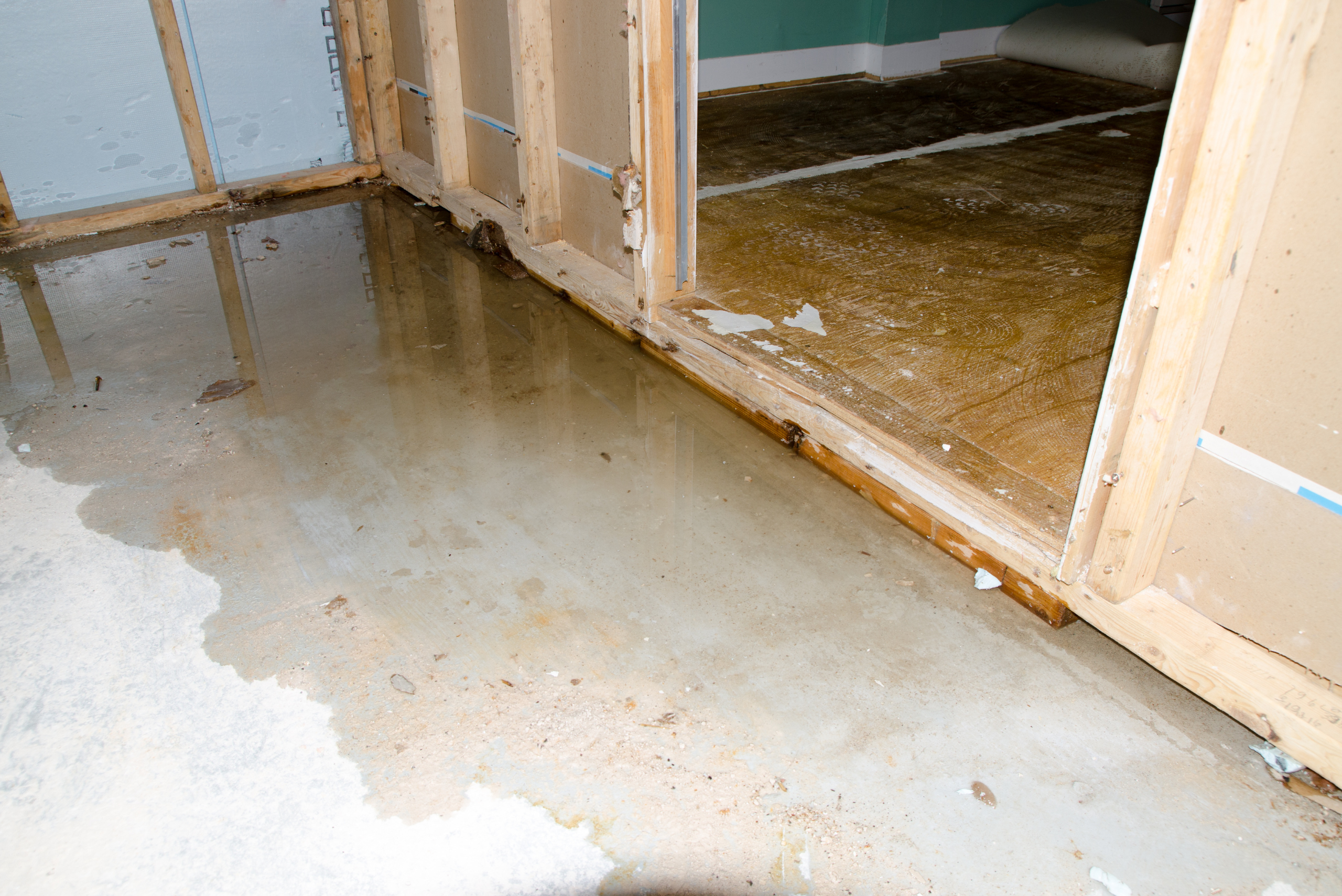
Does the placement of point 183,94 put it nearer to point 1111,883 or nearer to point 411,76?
point 411,76

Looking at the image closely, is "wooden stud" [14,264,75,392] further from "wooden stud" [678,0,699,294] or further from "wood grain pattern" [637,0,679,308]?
"wooden stud" [678,0,699,294]

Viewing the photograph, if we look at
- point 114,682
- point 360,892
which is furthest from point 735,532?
point 114,682

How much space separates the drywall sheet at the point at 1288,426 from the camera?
1438 mm

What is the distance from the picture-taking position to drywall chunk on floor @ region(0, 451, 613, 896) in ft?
5.17

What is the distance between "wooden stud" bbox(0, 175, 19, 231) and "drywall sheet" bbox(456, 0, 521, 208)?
2068mm

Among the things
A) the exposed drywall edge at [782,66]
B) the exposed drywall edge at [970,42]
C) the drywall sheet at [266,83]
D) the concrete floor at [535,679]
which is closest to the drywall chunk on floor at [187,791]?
the concrete floor at [535,679]

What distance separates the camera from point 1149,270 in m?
1.62

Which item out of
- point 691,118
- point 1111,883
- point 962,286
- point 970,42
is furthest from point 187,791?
point 970,42

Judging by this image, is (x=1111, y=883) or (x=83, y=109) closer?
(x=1111, y=883)

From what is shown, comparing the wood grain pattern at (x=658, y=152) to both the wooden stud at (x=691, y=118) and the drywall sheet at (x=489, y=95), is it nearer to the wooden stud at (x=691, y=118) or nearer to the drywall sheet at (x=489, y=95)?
the wooden stud at (x=691, y=118)

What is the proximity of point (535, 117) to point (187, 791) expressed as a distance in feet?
8.64

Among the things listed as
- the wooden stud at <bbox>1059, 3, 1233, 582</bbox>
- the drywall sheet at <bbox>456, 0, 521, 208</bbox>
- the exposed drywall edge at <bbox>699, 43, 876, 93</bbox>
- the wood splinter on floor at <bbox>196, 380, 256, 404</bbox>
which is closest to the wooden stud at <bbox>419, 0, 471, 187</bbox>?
the drywall sheet at <bbox>456, 0, 521, 208</bbox>

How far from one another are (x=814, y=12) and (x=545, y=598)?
589cm

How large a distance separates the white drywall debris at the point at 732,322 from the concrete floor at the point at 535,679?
24 centimetres
